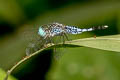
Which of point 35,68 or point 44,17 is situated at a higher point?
point 44,17

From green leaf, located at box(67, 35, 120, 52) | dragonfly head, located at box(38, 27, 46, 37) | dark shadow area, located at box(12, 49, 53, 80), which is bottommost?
dark shadow area, located at box(12, 49, 53, 80)

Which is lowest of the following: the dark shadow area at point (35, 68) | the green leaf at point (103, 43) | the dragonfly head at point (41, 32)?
the dark shadow area at point (35, 68)

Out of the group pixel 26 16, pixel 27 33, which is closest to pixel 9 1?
pixel 26 16

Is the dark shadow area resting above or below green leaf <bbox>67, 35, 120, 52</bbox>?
below

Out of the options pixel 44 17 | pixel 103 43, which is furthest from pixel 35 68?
pixel 103 43

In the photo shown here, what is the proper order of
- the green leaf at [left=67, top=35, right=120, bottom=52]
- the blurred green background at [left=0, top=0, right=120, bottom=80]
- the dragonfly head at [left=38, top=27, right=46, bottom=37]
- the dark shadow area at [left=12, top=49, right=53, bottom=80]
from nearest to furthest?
the green leaf at [left=67, top=35, right=120, bottom=52] < the dragonfly head at [left=38, top=27, right=46, bottom=37] < the dark shadow area at [left=12, top=49, right=53, bottom=80] < the blurred green background at [left=0, top=0, right=120, bottom=80]

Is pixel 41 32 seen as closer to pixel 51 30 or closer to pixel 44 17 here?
pixel 51 30

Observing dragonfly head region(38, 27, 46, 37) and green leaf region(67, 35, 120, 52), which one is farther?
dragonfly head region(38, 27, 46, 37)

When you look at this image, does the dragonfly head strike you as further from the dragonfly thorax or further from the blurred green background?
the blurred green background

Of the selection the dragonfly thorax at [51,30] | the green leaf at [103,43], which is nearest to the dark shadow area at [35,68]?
the dragonfly thorax at [51,30]

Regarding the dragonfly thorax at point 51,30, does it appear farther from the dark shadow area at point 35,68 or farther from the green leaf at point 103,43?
the dark shadow area at point 35,68

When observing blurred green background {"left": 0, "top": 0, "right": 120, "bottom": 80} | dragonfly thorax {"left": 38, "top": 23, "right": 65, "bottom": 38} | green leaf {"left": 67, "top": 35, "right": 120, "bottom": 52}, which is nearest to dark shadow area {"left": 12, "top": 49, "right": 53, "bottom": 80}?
blurred green background {"left": 0, "top": 0, "right": 120, "bottom": 80}

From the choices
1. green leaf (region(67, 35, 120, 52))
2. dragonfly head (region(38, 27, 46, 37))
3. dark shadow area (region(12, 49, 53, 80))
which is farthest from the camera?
dark shadow area (region(12, 49, 53, 80))
